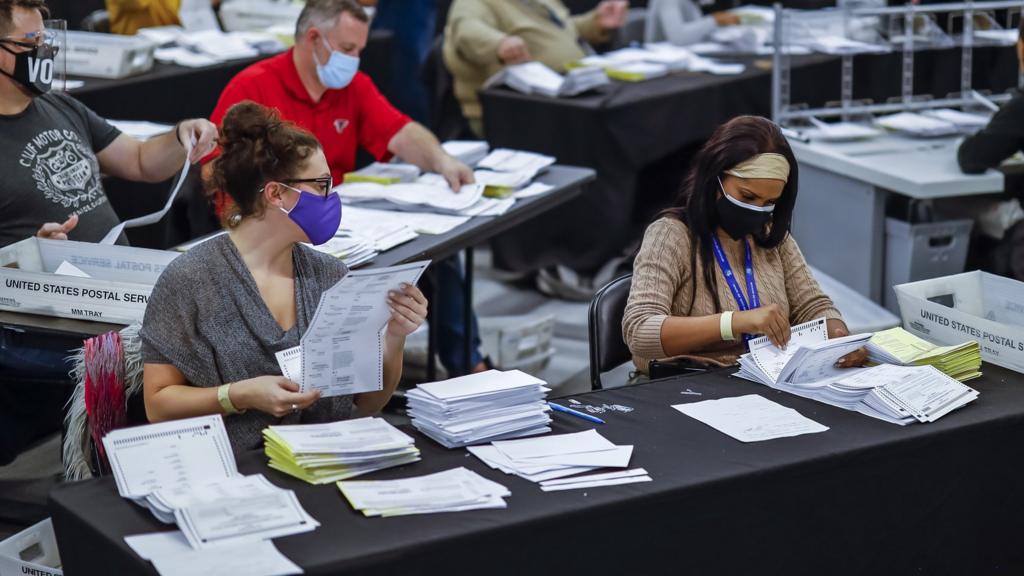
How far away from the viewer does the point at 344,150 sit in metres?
3.89

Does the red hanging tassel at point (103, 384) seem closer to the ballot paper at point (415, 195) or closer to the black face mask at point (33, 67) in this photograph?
the black face mask at point (33, 67)

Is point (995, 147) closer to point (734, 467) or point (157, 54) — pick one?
point (734, 467)

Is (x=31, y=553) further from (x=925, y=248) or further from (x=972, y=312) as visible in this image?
(x=925, y=248)

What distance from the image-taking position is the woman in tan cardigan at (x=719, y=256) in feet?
8.54

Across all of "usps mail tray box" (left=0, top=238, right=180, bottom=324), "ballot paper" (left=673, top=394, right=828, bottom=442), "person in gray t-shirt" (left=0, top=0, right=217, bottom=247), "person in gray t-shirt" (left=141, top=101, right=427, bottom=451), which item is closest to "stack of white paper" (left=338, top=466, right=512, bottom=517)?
"person in gray t-shirt" (left=141, top=101, right=427, bottom=451)

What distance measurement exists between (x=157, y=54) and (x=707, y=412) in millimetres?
3564

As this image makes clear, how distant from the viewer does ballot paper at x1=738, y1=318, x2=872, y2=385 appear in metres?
2.37

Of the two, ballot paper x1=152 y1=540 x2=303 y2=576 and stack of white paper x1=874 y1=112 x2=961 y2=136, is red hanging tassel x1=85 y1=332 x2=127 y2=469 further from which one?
stack of white paper x1=874 y1=112 x2=961 y2=136

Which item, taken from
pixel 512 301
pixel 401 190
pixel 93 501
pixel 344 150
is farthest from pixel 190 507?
pixel 512 301

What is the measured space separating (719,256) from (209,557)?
1.41 m

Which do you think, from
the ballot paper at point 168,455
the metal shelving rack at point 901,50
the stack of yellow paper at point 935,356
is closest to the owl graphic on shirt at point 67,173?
the ballot paper at point 168,455

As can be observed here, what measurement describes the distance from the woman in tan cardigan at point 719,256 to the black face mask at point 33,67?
1489 millimetres

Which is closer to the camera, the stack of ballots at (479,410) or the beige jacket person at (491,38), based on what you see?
the stack of ballots at (479,410)

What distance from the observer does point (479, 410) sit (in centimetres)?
212
